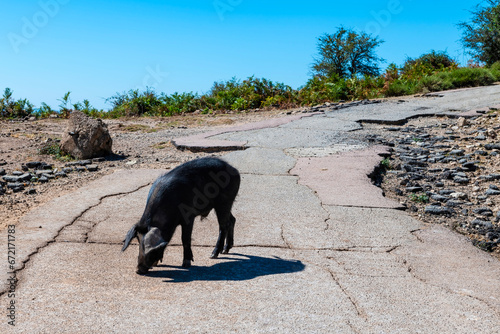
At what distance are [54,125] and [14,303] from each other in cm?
934

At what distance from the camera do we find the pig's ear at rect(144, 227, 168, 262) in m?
3.00

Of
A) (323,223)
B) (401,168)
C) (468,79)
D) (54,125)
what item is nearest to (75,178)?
(323,223)

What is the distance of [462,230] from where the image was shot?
15.0 ft

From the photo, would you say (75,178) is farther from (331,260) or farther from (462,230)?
(462,230)

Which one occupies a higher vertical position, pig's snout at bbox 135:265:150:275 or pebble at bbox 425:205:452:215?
pig's snout at bbox 135:265:150:275

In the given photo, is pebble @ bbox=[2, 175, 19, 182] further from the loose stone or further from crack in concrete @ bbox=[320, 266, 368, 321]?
crack in concrete @ bbox=[320, 266, 368, 321]

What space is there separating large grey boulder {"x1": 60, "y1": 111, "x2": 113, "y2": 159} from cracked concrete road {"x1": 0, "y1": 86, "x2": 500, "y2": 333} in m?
Answer: 1.86

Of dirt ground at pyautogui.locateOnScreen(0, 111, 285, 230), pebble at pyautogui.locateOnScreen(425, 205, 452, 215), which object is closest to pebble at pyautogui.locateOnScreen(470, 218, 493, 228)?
pebble at pyautogui.locateOnScreen(425, 205, 452, 215)

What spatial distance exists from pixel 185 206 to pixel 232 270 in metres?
0.54

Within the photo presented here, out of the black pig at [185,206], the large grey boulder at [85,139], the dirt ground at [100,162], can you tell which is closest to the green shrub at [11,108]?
the dirt ground at [100,162]

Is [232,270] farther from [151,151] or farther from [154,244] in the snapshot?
[151,151]

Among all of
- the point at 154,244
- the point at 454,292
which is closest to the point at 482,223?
the point at 454,292

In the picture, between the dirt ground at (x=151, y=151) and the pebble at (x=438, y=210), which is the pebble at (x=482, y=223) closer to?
the dirt ground at (x=151, y=151)

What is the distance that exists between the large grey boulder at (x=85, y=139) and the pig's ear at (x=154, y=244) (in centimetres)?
447
